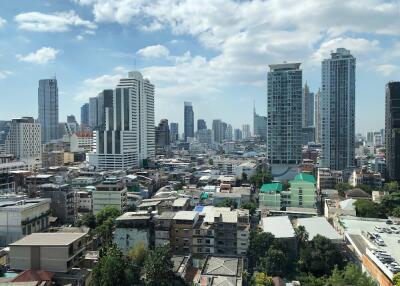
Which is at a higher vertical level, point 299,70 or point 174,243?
point 299,70

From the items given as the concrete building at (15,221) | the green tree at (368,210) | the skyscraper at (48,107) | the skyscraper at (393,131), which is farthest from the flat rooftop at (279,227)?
the skyscraper at (48,107)

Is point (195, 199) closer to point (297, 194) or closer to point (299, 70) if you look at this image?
point (297, 194)

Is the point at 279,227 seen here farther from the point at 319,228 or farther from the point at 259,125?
the point at 259,125

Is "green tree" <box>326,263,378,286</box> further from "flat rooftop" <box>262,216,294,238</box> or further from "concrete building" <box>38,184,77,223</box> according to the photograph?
"concrete building" <box>38,184,77,223</box>

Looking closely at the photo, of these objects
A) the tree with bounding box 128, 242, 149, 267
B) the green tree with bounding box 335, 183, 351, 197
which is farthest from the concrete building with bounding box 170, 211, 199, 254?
the green tree with bounding box 335, 183, 351, 197

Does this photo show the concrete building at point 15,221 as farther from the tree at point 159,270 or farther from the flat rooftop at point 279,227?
the flat rooftop at point 279,227

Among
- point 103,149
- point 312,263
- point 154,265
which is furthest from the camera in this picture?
point 103,149

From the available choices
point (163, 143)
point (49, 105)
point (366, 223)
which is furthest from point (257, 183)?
point (49, 105)

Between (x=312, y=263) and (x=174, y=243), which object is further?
(x=174, y=243)
